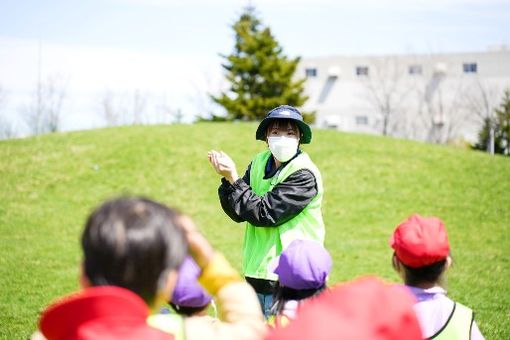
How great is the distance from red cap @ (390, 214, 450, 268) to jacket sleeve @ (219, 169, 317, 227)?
1.03 m

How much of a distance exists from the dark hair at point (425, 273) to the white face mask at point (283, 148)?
54.8 inches

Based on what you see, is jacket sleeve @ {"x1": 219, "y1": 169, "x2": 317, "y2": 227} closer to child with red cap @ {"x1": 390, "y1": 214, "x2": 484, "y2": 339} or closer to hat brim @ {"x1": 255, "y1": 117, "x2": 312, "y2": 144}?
hat brim @ {"x1": 255, "y1": 117, "x2": 312, "y2": 144}

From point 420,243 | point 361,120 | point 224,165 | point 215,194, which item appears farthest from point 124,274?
point 361,120

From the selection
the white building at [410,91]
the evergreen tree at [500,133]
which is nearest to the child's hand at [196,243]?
the evergreen tree at [500,133]

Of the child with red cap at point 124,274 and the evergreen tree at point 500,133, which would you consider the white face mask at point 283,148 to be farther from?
the evergreen tree at point 500,133

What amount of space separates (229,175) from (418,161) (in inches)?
661

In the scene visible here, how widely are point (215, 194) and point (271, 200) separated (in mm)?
13525

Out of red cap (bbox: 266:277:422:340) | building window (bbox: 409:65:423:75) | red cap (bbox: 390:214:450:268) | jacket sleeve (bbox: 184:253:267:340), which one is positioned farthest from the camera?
building window (bbox: 409:65:423:75)

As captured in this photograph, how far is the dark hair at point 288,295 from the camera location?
2.71m

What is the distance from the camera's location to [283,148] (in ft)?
13.8

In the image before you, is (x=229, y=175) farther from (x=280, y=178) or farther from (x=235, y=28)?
(x=235, y=28)

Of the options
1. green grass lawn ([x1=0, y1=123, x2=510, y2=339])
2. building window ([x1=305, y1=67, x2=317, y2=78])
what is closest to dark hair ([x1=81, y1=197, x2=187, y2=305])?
green grass lawn ([x1=0, y1=123, x2=510, y2=339])

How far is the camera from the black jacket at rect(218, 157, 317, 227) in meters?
3.92

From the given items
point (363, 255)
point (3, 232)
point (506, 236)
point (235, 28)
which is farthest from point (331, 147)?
point (235, 28)
